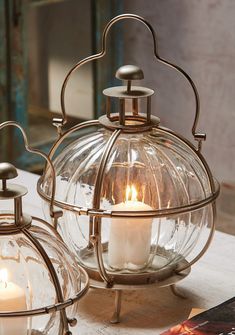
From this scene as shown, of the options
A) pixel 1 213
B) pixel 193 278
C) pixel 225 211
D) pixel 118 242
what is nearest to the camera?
pixel 1 213

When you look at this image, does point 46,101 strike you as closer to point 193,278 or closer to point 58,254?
point 193,278

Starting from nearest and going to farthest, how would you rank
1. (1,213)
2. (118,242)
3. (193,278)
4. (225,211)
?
(1,213)
(118,242)
(193,278)
(225,211)

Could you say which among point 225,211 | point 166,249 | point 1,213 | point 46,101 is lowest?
point 225,211

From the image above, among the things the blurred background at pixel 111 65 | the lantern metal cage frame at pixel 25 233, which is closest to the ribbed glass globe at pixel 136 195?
the lantern metal cage frame at pixel 25 233

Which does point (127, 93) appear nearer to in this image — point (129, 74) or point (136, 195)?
point (129, 74)

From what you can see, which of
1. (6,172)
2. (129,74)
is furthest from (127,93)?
(6,172)

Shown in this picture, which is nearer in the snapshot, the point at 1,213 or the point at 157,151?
the point at 1,213

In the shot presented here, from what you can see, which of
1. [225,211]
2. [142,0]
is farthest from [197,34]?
[225,211]

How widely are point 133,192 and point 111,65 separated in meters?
1.71

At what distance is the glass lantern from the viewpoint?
984mm

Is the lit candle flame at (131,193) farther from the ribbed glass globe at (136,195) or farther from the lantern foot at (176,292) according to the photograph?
the lantern foot at (176,292)

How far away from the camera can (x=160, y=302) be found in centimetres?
103

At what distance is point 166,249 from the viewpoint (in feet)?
3.39

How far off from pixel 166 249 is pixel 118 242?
3.0 inches
